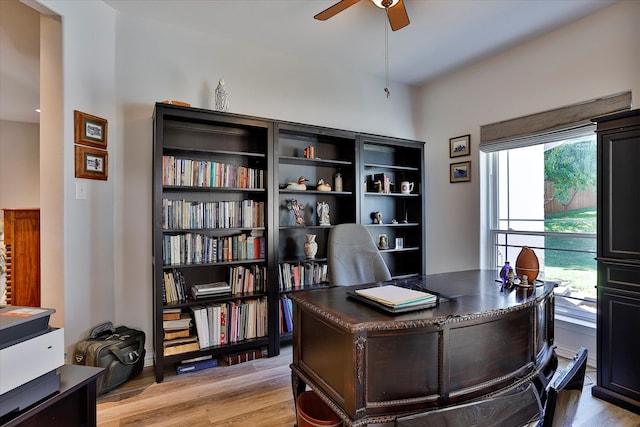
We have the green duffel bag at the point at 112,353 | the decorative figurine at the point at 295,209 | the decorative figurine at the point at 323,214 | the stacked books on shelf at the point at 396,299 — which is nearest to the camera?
the stacked books on shelf at the point at 396,299

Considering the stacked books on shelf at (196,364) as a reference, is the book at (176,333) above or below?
above

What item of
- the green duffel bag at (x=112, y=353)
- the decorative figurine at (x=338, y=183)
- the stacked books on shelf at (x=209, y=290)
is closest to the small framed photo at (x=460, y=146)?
the decorative figurine at (x=338, y=183)

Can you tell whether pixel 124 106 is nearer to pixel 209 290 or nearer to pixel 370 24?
pixel 209 290

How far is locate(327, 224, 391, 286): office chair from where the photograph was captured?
2.26 metres

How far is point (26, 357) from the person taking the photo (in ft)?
3.36

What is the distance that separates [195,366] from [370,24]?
3168 millimetres

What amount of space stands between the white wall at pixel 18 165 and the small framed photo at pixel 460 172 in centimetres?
620

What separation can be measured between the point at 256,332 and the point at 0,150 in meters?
5.28

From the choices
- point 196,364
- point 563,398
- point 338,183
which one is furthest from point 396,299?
point 338,183

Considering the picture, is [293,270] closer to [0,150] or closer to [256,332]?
[256,332]

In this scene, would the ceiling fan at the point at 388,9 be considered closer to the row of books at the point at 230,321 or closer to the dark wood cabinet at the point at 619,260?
the dark wood cabinet at the point at 619,260

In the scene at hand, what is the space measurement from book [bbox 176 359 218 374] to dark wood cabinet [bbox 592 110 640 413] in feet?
9.09

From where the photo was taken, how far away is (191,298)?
270 cm

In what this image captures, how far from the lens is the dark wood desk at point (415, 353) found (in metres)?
1.22
